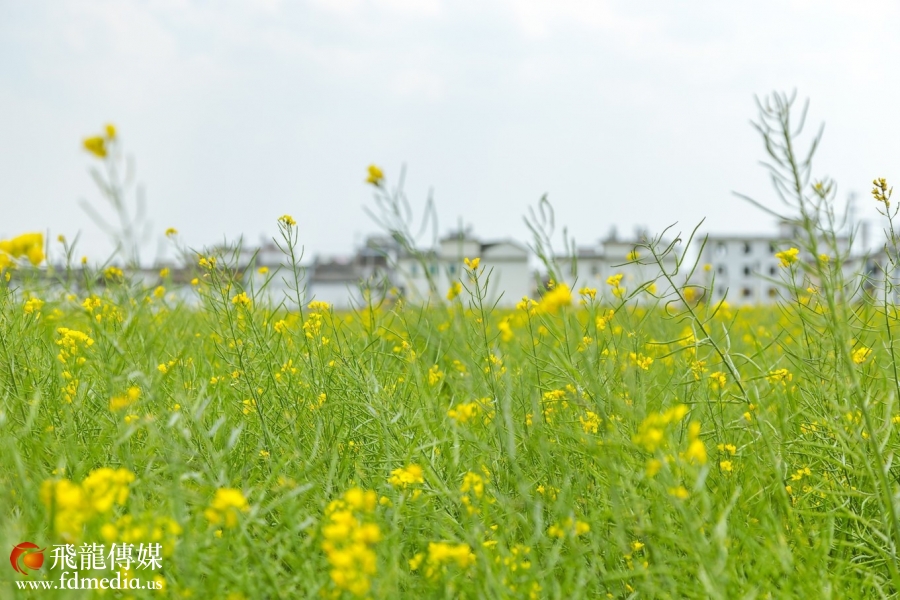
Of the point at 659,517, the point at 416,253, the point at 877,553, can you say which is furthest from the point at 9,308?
the point at 877,553

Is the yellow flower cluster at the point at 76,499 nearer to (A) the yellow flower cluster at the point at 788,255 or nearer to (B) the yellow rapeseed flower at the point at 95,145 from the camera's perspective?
(B) the yellow rapeseed flower at the point at 95,145

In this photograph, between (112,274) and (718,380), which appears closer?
(718,380)

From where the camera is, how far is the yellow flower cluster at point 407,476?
53.8 inches

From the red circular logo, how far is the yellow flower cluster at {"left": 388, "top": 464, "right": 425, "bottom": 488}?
2.49 ft

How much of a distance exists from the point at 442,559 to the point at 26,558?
2.89 feet

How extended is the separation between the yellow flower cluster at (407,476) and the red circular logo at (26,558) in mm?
760

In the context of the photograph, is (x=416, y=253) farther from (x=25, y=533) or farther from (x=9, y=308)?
(x=9, y=308)

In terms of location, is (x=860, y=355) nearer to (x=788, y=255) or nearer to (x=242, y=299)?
(x=788, y=255)

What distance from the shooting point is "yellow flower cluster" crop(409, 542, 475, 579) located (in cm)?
115

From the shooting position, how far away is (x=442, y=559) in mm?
1258

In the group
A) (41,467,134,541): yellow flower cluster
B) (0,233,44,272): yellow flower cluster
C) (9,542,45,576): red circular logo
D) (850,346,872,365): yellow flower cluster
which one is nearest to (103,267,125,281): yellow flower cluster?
(9,542,45,576): red circular logo

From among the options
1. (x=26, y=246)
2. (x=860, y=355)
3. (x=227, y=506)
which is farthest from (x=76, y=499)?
(x=860, y=355)

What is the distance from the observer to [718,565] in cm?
107

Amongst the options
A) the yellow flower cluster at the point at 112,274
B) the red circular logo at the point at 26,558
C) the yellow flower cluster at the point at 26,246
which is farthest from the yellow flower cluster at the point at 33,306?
the yellow flower cluster at the point at 26,246
